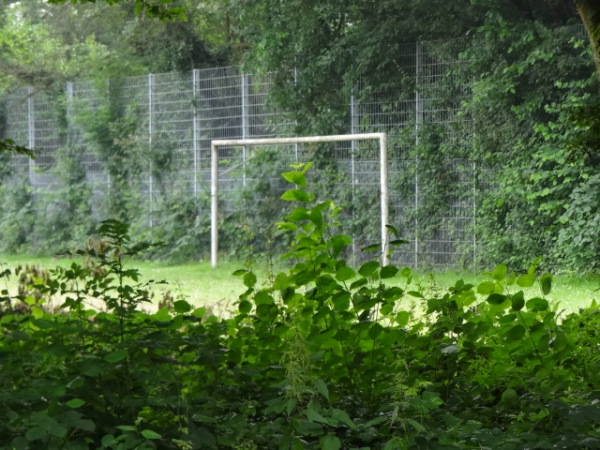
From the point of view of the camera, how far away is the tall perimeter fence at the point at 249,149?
11.0 m

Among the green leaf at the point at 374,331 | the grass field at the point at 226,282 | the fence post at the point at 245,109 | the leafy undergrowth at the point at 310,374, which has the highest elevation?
the fence post at the point at 245,109

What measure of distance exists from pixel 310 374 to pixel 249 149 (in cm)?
1106

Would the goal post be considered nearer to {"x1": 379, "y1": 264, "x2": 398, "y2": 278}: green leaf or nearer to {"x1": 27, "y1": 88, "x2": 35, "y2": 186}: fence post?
{"x1": 27, "y1": 88, "x2": 35, "y2": 186}: fence post

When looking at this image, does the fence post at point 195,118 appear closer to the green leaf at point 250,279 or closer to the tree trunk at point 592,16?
the tree trunk at point 592,16

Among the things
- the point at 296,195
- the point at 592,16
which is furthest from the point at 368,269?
the point at 592,16

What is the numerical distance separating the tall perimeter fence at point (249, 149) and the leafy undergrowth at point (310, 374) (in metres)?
8.12

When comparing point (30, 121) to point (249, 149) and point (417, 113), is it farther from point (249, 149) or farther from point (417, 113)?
point (417, 113)

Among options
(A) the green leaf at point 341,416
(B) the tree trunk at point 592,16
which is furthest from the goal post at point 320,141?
(A) the green leaf at point 341,416

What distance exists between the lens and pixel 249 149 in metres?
12.9

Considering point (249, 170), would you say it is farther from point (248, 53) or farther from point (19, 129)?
→ point (19, 129)

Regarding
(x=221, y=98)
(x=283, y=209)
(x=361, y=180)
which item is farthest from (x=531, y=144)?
(x=221, y=98)

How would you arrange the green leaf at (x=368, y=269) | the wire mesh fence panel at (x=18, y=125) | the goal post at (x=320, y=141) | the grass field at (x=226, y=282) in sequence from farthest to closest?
the wire mesh fence panel at (x=18, y=125), the goal post at (x=320, y=141), the grass field at (x=226, y=282), the green leaf at (x=368, y=269)

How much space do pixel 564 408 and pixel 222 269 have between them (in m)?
10.4

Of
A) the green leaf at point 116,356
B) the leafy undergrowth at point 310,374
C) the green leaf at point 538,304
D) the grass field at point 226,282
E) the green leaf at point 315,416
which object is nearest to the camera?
the green leaf at point 315,416
